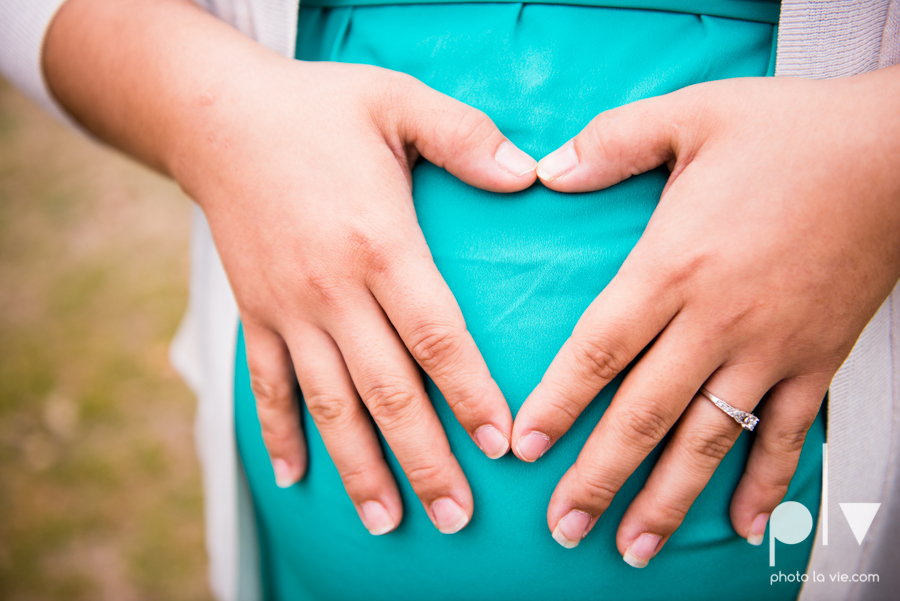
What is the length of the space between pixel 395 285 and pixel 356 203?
0.12 m

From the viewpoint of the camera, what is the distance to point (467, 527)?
0.74 m

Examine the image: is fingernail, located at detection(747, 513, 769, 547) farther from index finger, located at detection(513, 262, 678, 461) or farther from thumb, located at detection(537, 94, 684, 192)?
thumb, located at detection(537, 94, 684, 192)

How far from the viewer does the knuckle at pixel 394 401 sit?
696mm

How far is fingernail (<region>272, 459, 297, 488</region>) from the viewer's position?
82cm

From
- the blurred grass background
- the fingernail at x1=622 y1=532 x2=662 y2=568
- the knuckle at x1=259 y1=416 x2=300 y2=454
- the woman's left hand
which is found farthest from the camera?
the blurred grass background

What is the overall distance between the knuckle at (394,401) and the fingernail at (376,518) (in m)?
0.14

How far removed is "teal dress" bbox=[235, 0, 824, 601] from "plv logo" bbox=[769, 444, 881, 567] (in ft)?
0.04

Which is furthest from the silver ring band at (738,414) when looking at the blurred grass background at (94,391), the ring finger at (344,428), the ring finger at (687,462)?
the blurred grass background at (94,391)

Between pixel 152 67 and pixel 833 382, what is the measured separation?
1.16 m

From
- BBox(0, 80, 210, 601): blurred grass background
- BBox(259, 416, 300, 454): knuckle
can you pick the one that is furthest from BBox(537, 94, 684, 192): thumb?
BBox(0, 80, 210, 601): blurred grass background

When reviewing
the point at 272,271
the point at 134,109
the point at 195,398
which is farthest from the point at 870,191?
the point at 195,398

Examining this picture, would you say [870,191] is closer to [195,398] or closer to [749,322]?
[749,322]

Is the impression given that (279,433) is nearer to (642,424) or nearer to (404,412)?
(404,412)

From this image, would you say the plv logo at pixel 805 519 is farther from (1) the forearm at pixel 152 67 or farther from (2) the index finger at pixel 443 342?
(1) the forearm at pixel 152 67
